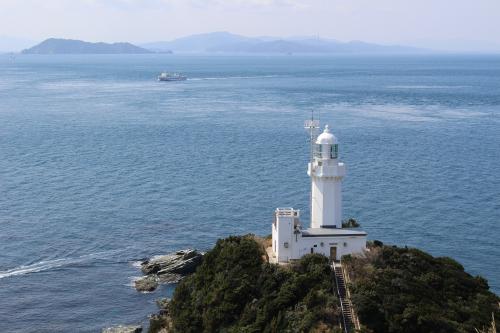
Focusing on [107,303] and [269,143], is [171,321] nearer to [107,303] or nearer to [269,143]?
[107,303]

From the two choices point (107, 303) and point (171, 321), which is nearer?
point (171, 321)

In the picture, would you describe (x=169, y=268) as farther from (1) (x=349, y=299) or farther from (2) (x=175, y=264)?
(1) (x=349, y=299)

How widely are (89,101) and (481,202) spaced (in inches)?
3413

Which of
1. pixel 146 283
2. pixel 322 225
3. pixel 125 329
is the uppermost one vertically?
pixel 322 225

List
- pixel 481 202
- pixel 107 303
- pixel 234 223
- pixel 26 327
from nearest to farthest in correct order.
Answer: pixel 26 327, pixel 107 303, pixel 234 223, pixel 481 202

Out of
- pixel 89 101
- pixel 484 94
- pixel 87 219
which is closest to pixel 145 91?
pixel 89 101

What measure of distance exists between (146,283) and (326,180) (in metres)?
14.3

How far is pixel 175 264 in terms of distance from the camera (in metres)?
41.9

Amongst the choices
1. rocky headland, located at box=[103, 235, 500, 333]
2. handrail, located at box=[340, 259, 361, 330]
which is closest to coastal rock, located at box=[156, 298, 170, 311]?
rocky headland, located at box=[103, 235, 500, 333]

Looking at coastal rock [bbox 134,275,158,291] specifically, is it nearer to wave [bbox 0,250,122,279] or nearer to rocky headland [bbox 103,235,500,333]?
wave [bbox 0,250,122,279]

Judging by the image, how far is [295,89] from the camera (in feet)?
484

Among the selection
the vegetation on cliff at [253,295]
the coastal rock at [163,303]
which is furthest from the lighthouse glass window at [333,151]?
the coastal rock at [163,303]

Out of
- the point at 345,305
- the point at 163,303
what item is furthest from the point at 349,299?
the point at 163,303

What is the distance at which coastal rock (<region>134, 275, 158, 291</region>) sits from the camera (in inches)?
1566
